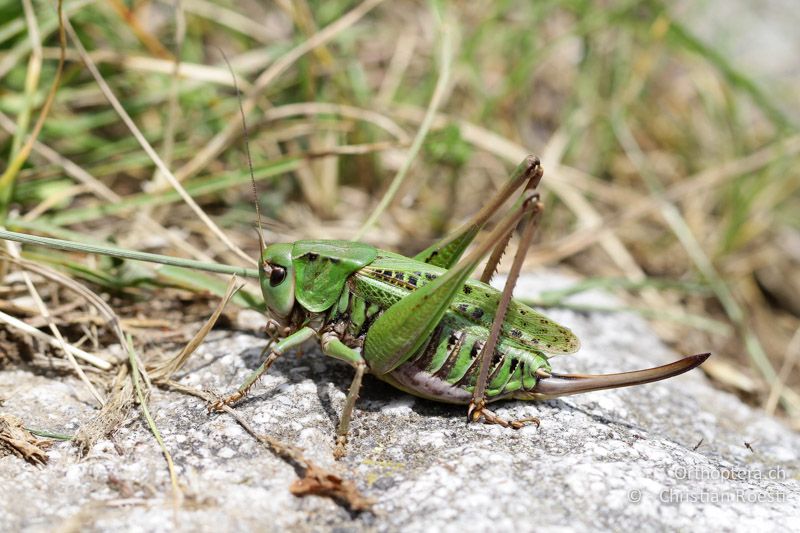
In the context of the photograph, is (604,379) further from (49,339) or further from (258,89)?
(258,89)

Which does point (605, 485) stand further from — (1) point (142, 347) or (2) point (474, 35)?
(2) point (474, 35)

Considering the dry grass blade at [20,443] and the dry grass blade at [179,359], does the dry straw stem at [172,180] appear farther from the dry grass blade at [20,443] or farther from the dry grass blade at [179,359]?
the dry grass blade at [20,443]

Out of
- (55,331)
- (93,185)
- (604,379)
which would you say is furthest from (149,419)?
(93,185)

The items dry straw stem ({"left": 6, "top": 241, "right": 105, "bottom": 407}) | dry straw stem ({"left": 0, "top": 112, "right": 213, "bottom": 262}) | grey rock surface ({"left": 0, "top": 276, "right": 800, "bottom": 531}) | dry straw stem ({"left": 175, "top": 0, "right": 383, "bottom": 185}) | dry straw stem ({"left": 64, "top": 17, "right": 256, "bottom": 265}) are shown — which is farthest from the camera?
dry straw stem ({"left": 175, "top": 0, "right": 383, "bottom": 185})

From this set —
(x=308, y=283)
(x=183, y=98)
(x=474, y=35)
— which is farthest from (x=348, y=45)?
(x=308, y=283)

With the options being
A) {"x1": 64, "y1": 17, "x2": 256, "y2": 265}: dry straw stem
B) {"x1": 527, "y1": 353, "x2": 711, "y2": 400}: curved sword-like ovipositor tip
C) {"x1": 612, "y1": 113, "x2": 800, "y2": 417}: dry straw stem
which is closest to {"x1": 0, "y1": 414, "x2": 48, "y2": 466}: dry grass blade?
{"x1": 64, "y1": 17, "x2": 256, "y2": 265}: dry straw stem

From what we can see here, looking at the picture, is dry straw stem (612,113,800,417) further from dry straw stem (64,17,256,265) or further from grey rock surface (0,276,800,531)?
dry straw stem (64,17,256,265)
